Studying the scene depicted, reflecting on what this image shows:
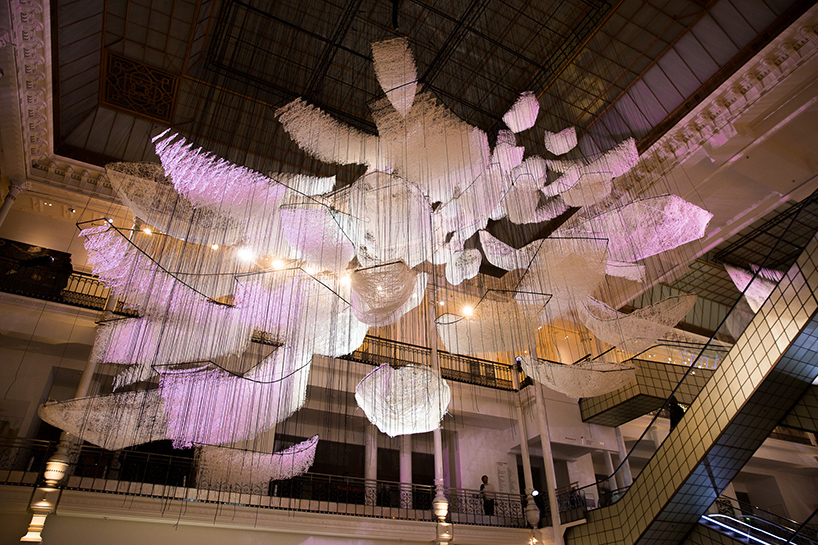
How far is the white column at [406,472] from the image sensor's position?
9641 millimetres

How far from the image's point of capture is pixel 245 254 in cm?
605

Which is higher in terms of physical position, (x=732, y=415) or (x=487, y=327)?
(x=487, y=327)

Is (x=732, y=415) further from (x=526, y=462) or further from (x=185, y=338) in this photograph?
(x=185, y=338)

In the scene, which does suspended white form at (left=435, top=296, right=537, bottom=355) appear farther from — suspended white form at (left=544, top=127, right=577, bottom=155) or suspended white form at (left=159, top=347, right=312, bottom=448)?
suspended white form at (left=544, top=127, right=577, bottom=155)

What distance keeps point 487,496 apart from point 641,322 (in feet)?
21.3

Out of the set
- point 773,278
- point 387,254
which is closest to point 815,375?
point 773,278

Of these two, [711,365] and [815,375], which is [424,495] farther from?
[815,375]

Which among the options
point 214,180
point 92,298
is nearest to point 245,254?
point 214,180

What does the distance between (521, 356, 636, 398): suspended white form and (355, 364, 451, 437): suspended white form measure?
1512mm

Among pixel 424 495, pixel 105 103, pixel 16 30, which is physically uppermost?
pixel 105 103

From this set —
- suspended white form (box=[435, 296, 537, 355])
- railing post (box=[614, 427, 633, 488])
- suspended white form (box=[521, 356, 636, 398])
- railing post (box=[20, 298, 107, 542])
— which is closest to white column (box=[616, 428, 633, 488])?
railing post (box=[614, 427, 633, 488])

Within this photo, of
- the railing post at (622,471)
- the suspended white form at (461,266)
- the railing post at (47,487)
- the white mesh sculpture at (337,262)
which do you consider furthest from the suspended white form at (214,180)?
the railing post at (622,471)

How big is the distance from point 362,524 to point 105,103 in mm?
8358

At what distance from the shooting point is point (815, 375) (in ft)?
21.0
